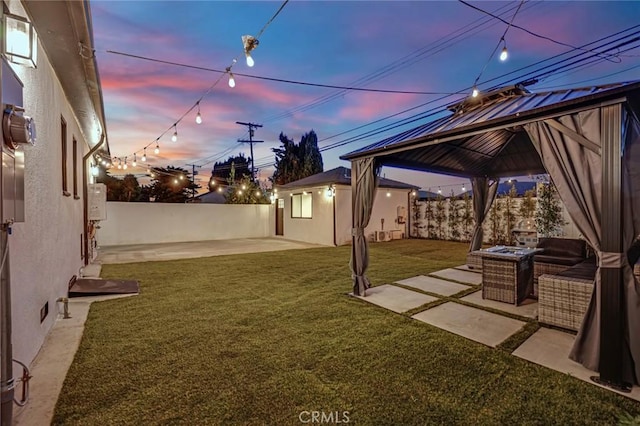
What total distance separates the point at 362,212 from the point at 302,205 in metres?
8.19

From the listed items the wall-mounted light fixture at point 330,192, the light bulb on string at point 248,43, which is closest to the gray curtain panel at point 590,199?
the light bulb on string at point 248,43

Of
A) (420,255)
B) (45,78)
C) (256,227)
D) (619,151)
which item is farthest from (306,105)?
(619,151)

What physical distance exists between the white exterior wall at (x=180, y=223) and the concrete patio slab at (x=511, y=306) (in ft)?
36.9

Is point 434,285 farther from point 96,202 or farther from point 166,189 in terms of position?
point 166,189

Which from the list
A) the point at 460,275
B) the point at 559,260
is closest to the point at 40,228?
the point at 460,275

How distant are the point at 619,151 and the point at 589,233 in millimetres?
669

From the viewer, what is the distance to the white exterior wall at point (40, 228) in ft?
7.44

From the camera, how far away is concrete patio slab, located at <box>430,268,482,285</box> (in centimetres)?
529

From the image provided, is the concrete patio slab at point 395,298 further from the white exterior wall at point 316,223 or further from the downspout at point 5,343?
the white exterior wall at point 316,223

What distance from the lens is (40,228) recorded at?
289cm

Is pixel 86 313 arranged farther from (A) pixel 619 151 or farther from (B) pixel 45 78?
(A) pixel 619 151

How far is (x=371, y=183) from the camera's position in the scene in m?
4.59

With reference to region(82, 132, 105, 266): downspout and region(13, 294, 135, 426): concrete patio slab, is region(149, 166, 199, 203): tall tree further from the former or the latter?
region(13, 294, 135, 426): concrete patio slab

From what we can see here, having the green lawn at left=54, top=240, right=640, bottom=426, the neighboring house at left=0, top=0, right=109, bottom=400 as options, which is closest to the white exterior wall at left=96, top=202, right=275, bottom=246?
the neighboring house at left=0, top=0, right=109, bottom=400
